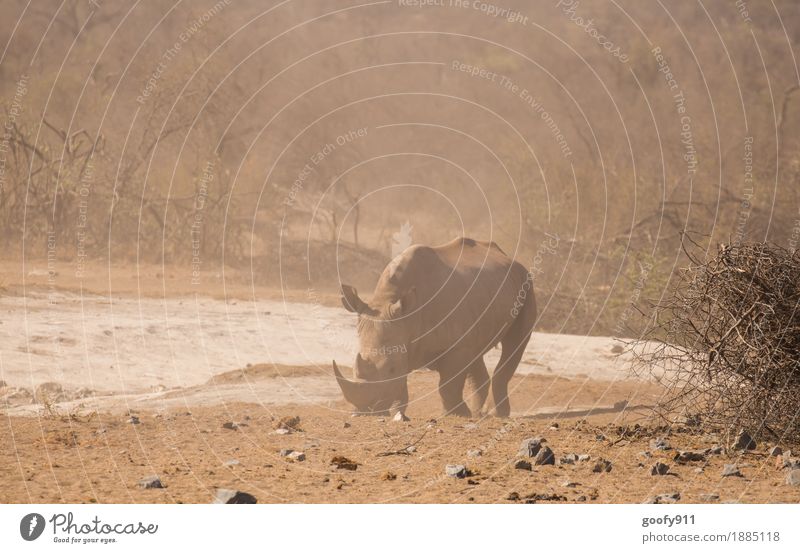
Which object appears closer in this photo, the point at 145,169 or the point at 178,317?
the point at 178,317

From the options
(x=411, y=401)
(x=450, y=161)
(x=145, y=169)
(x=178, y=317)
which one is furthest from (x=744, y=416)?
(x=450, y=161)

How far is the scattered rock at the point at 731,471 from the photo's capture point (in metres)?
10.1

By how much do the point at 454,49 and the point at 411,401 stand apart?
42818 mm

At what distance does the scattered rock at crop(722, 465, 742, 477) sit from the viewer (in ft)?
33.1

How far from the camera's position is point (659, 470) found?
10.2 m

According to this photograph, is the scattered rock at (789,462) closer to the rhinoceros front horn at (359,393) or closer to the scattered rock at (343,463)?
the scattered rock at (343,463)

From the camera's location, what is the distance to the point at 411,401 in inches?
679

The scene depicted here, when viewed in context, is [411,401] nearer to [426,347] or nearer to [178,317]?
[426,347]

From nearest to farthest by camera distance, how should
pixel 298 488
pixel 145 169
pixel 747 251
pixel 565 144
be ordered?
pixel 298 488 < pixel 747 251 < pixel 145 169 < pixel 565 144
